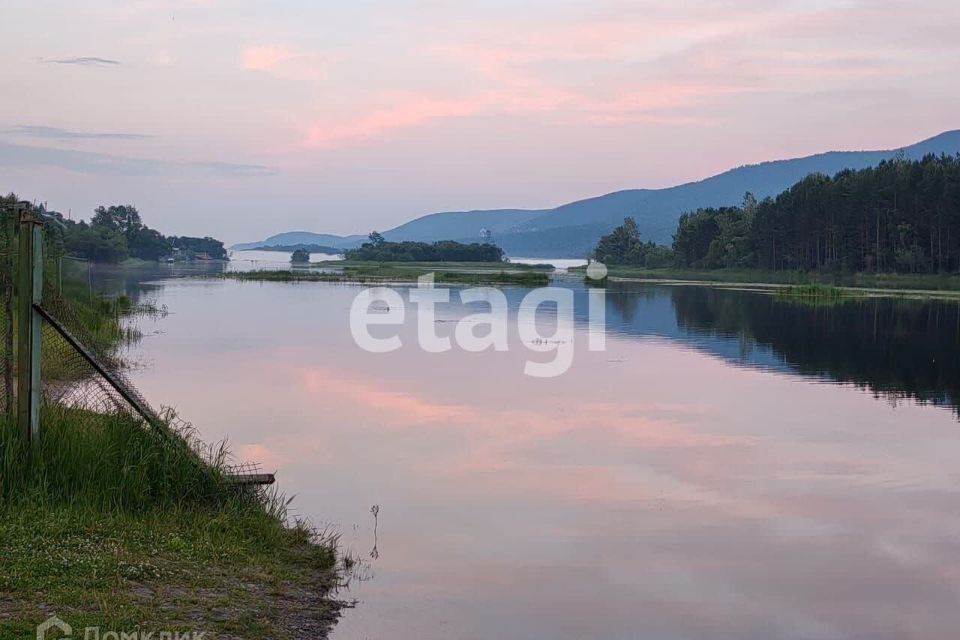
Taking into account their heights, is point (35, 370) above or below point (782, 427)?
above

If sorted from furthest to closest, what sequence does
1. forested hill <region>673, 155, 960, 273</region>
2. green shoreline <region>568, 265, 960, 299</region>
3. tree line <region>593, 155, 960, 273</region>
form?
A: 1. tree line <region>593, 155, 960, 273</region>
2. forested hill <region>673, 155, 960, 273</region>
3. green shoreline <region>568, 265, 960, 299</region>

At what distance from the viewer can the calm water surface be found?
8.08 meters

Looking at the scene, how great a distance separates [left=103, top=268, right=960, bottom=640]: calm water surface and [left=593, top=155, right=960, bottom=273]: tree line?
2124 inches

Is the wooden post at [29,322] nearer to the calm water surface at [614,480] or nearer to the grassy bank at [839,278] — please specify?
the calm water surface at [614,480]

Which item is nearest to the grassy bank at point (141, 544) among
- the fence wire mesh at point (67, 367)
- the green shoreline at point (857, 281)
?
the fence wire mesh at point (67, 367)

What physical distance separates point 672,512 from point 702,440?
4.56 metres

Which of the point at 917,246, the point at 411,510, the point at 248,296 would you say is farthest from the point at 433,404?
the point at 917,246

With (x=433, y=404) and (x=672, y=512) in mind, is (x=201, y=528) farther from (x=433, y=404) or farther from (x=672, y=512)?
(x=433, y=404)

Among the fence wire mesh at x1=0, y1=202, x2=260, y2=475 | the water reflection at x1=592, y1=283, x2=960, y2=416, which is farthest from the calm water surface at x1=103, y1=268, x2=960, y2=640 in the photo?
the fence wire mesh at x1=0, y1=202, x2=260, y2=475

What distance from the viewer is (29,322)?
798 cm

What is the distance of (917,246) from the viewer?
7875 centimetres

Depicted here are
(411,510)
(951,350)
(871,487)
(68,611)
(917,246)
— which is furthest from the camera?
(917,246)

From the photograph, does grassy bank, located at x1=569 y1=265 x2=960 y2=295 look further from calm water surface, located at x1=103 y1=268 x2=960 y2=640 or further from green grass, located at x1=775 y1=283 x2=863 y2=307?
calm water surface, located at x1=103 y1=268 x2=960 y2=640

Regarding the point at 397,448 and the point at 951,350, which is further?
the point at 951,350
